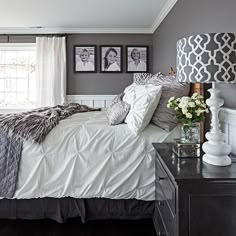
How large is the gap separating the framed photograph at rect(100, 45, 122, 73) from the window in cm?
136

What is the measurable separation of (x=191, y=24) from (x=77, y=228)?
2.23m

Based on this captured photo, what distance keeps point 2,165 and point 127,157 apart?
3.11 feet

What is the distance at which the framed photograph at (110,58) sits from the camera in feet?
18.0

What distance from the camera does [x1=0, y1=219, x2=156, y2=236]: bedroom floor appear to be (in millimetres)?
2180

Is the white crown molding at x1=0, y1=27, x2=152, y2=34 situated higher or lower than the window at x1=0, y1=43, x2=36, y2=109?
higher

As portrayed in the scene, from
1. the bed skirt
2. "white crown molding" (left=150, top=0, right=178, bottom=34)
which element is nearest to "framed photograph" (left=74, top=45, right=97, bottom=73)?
"white crown molding" (left=150, top=0, right=178, bottom=34)

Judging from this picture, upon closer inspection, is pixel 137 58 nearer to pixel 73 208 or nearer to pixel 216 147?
pixel 73 208

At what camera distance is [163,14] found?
4.27m

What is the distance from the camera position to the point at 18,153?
216 centimetres

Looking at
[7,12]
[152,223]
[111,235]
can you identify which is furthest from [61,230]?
[7,12]

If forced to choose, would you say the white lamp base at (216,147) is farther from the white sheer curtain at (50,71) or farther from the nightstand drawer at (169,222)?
the white sheer curtain at (50,71)

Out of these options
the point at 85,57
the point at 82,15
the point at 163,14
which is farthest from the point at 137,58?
the point at 82,15

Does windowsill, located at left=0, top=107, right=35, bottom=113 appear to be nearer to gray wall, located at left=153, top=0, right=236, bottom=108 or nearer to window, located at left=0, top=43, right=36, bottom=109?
window, located at left=0, top=43, right=36, bottom=109

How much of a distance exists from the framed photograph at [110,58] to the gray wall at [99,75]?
0.33 ft
